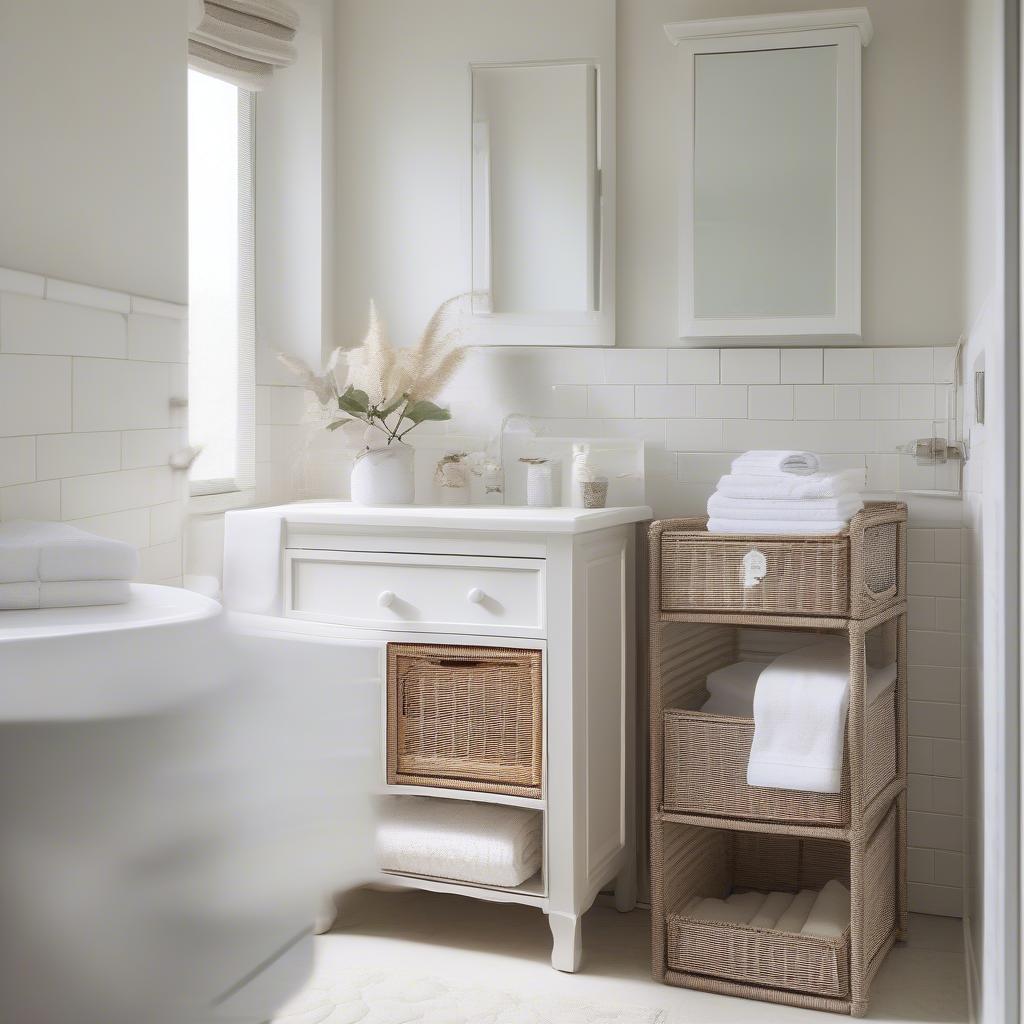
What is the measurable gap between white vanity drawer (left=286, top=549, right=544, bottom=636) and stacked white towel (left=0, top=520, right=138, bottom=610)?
862 mm

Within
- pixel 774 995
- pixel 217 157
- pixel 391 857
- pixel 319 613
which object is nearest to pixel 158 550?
pixel 319 613

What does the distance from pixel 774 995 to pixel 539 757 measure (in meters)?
0.66

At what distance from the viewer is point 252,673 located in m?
1.17

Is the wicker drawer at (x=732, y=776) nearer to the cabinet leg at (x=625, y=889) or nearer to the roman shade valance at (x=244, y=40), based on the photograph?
the cabinet leg at (x=625, y=889)

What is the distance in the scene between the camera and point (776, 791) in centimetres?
223

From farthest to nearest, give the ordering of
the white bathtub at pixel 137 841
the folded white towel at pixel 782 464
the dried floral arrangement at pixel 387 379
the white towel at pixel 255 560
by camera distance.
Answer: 1. the dried floral arrangement at pixel 387 379
2. the white towel at pixel 255 560
3. the folded white towel at pixel 782 464
4. the white bathtub at pixel 137 841

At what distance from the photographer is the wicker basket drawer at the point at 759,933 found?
2232 mm

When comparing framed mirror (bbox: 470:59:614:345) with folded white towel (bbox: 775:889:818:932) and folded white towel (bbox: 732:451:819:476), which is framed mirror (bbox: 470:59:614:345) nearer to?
folded white towel (bbox: 732:451:819:476)

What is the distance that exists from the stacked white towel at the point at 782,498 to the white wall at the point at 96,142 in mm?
1215

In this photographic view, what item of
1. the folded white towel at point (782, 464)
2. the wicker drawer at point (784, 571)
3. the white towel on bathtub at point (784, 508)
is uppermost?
the folded white towel at point (782, 464)

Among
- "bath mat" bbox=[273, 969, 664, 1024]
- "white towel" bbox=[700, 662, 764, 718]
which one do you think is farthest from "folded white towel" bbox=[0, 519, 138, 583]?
"white towel" bbox=[700, 662, 764, 718]

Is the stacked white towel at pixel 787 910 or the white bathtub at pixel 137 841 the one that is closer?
the white bathtub at pixel 137 841

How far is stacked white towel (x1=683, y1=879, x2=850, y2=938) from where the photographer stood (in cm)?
234

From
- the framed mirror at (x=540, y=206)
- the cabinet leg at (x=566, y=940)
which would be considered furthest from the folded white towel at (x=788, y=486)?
the cabinet leg at (x=566, y=940)
